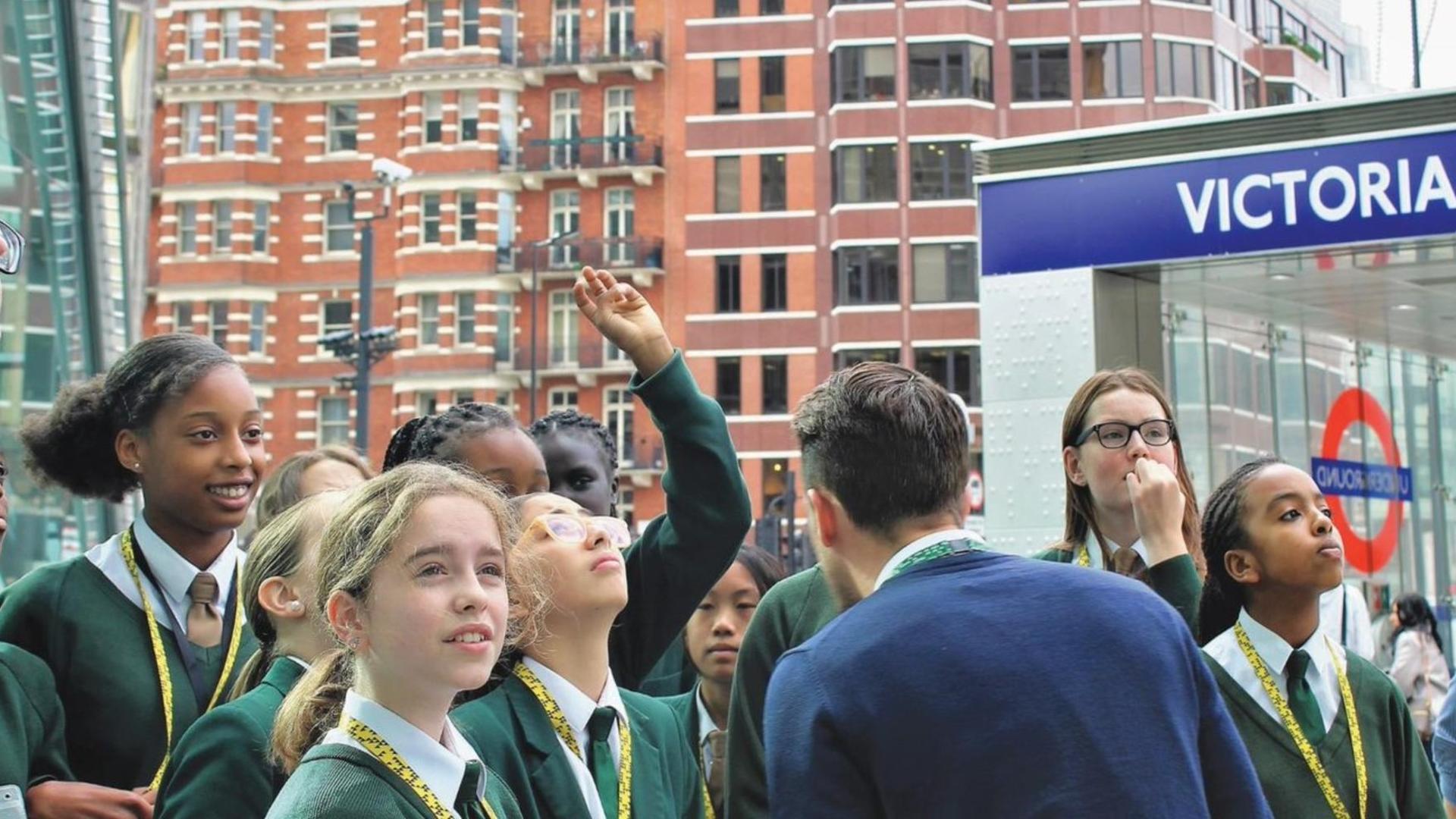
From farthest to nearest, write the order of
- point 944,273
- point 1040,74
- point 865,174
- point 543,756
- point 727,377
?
point 727,377 < point 1040,74 < point 865,174 < point 944,273 < point 543,756

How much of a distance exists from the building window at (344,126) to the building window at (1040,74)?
1955 centimetres

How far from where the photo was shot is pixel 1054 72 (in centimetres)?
5319

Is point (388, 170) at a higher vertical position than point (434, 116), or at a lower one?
lower

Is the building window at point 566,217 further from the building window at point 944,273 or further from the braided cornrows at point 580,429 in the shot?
the braided cornrows at point 580,429

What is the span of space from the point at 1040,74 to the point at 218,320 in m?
25.0

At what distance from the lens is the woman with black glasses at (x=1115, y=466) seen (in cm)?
448

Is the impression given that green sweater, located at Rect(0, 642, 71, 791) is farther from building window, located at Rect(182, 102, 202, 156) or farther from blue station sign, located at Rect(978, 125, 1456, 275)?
building window, located at Rect(182, 102, 202, 156)

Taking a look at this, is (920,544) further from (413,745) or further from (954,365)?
(954,365)

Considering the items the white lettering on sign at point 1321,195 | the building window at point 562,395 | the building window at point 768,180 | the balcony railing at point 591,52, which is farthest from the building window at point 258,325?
the white lettering on sign at point 1321,195

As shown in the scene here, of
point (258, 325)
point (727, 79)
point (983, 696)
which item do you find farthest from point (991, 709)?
point (258, 325)

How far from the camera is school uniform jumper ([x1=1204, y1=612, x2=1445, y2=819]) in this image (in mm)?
3801

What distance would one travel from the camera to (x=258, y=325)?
5706 cm

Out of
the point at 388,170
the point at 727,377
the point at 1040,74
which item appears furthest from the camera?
the point at 727,377

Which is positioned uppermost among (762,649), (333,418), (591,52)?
(591,52)
